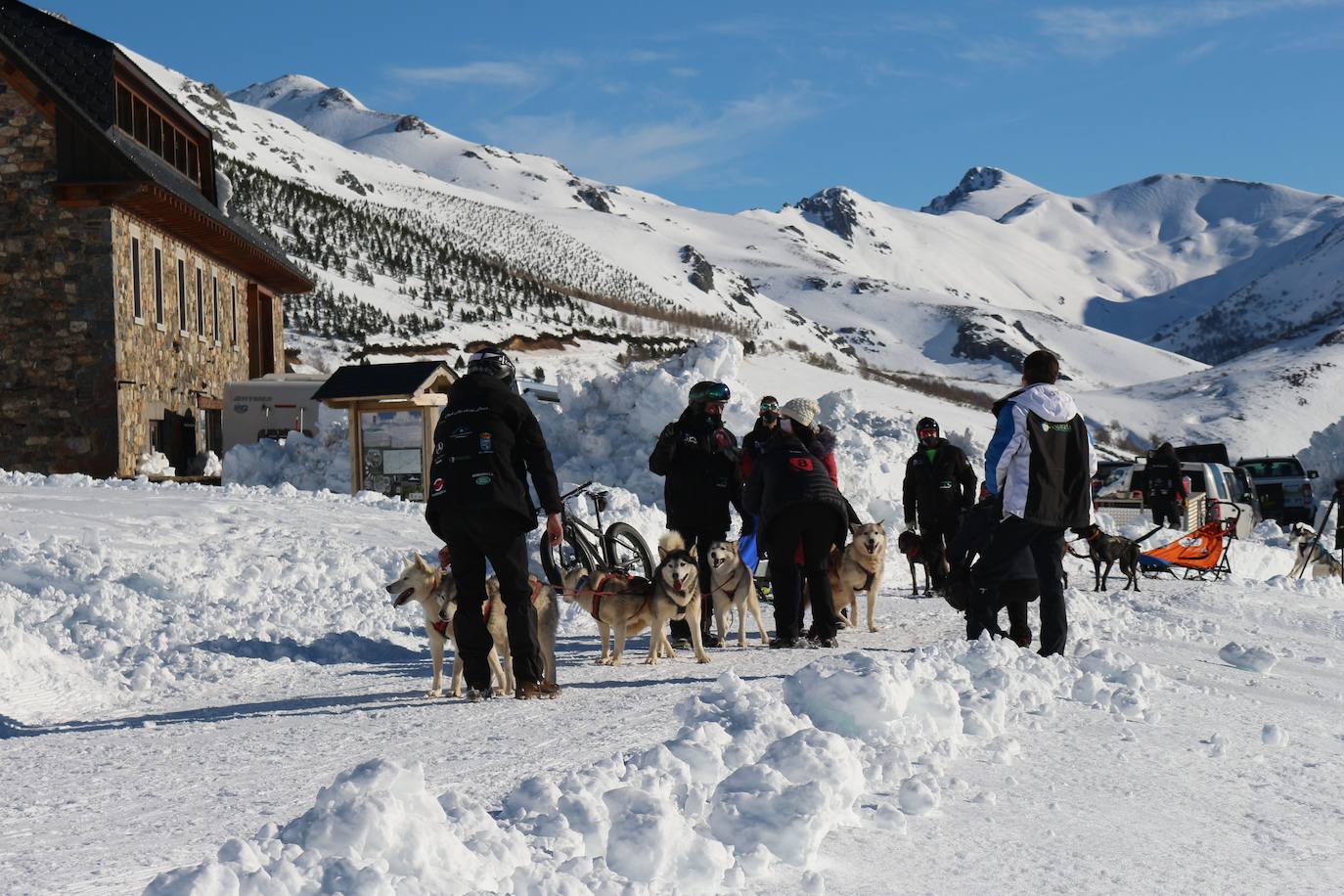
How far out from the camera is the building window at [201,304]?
28438 mm

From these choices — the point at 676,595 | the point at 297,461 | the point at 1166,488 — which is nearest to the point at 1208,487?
the point at 1166,488

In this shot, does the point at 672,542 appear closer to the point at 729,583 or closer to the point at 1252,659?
the point at 729,583

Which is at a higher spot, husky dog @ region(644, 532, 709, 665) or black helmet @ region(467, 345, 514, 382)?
black helmet @ region(467, 345, 514, 382)

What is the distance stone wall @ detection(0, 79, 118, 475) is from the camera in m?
23.3

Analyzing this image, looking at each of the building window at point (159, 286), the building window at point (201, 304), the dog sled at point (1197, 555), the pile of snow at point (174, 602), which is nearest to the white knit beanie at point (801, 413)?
the pile of snow at point (174, 602)

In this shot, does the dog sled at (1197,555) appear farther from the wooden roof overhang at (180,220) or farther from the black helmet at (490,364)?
the wooden roof overhang at (180,220)

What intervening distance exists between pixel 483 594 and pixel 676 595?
5.96 feet

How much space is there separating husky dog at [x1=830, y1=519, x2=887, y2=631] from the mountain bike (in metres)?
1.72

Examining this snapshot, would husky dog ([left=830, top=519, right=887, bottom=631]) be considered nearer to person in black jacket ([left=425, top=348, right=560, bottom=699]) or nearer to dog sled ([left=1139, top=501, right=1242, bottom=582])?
person in black jacket ([left=425, top=348, right=560, bottom=699])

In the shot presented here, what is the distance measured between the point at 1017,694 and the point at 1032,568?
5.97 ft

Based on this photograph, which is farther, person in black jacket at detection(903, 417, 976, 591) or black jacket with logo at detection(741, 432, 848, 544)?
person in black jacket at detection(903, 417, 976, 591)

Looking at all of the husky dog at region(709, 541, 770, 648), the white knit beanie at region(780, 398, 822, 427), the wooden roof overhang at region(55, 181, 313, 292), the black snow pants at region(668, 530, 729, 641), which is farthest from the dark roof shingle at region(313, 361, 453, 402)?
the white knit beanie at region(780, 398, 822, 427)

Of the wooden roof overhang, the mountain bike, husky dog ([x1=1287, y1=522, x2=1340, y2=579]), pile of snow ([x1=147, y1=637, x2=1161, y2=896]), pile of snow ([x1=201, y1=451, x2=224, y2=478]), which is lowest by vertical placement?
husky dog ([x1=1287, y1=522, x2=1340, y2=579])

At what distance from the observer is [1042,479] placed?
7.57 metres
